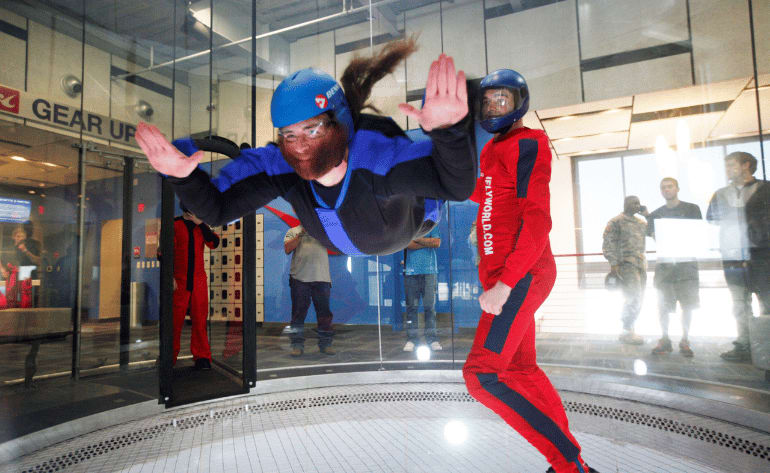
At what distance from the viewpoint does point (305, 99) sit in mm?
1104

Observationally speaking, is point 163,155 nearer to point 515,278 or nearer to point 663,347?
point 515,278

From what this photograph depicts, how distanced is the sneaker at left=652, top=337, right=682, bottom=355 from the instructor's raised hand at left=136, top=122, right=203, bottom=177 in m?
4.03

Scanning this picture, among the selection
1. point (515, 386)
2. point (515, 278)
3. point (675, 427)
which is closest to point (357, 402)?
point (515, 386)

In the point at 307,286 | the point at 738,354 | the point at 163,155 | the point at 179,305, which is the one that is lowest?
the point at 738,354

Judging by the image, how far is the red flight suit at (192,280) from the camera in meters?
3.45

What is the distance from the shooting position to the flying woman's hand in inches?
33.7

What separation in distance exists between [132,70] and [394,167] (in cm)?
415

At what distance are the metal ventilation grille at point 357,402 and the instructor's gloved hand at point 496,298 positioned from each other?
5.65 ft

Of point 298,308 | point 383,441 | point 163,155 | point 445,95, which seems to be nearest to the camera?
point 445,95

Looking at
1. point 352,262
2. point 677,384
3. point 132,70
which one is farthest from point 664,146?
point 132,70

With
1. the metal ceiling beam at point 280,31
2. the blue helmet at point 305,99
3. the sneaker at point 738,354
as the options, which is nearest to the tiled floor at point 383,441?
the sneaker at point 738,354

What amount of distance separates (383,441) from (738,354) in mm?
2966

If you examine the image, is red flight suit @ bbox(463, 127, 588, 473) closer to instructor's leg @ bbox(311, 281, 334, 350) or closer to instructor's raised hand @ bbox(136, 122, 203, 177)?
instructor's raised hand @ bbox(136, 122, 203, 177)

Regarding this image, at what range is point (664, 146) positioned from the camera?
12.7 feet
